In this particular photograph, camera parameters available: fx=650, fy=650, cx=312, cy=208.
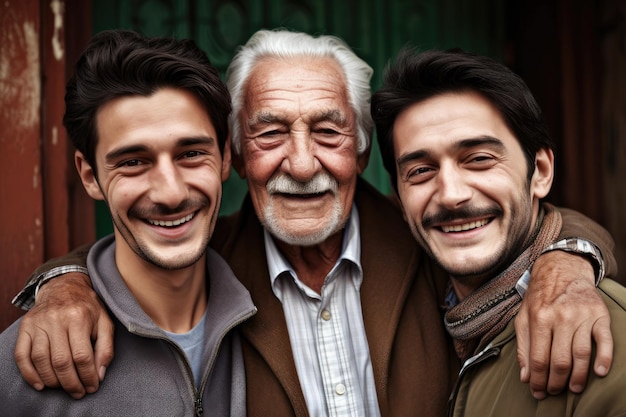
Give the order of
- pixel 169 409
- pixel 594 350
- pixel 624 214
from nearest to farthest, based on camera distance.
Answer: pixel 594 350
pixel 169 409
pixel 624 214

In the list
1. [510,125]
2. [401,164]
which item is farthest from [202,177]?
[510,125]

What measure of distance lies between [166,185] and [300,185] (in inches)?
23.1

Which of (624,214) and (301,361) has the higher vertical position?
(624,214)

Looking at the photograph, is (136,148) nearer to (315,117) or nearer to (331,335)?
(315,117)

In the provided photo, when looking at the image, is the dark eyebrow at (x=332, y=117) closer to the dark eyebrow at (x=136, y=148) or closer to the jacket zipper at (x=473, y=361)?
the dark eyebrow at (x=136, y=148)

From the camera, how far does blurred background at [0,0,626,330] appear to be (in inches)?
103

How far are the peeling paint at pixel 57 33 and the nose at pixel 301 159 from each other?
3.49 feet

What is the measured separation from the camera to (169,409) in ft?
6.75

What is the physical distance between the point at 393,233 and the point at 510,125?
66 centimetres

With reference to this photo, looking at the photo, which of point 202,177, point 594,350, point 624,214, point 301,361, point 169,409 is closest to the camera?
point 594,350

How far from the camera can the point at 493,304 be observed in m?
2.12

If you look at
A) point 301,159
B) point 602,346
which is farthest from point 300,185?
point 602,346

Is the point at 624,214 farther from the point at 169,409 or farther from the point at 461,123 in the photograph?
the point at 169,409

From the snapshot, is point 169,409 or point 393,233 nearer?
point 169,409
